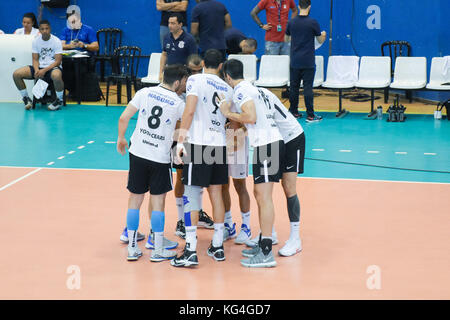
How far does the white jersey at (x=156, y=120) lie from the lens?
6195 mm

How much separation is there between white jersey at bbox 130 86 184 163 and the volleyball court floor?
1010 millimetres

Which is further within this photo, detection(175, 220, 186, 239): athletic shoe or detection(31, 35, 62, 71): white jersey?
detection(31, 35, 62, 71): white jersey

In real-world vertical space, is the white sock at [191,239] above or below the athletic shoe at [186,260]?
above

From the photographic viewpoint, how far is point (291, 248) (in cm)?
656

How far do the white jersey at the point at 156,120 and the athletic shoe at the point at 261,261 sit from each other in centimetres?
118

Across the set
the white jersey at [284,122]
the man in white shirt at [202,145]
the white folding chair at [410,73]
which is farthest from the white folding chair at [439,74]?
the man in white shirt at [202,145]

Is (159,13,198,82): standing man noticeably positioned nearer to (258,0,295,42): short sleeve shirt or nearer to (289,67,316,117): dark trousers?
(289,67,316,117): dark trousers

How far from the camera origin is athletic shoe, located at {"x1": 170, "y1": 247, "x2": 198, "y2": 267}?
20.2ft

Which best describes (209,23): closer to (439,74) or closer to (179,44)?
(179,44)

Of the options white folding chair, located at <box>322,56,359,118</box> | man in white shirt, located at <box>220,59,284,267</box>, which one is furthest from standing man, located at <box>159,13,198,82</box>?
man in white shirt, located at <box>220,59,284,267</box>

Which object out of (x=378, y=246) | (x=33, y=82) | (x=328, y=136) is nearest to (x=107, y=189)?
(x=378, y=246)

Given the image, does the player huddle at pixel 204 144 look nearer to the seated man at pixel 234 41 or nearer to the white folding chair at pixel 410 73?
the white folding chair at pixel 410 73

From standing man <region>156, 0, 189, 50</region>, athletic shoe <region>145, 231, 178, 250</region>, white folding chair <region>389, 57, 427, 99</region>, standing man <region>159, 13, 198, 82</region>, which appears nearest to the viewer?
athletic shoe <region>145, 231, 178, 250</region>

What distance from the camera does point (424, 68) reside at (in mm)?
14195
